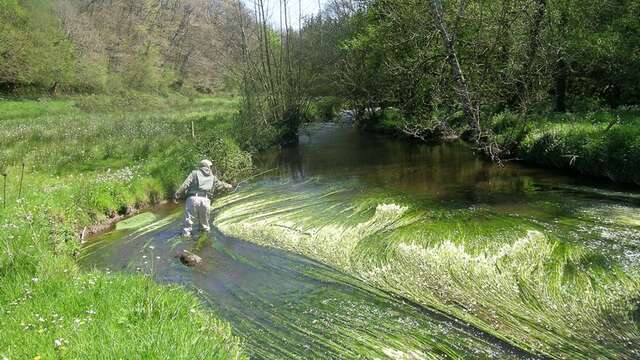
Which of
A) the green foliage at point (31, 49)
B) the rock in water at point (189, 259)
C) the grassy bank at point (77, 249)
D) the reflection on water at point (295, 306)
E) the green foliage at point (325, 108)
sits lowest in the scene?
the reflection on water at point (295, 306)

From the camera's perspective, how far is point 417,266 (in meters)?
8.56

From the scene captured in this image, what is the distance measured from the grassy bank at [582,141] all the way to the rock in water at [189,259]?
1166cm

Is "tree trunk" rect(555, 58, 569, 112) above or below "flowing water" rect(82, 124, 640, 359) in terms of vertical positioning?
above

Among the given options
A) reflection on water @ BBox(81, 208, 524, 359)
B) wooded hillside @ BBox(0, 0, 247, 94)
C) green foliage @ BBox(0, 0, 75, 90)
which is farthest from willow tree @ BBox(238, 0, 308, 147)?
green foliage @ BBox(0, 0, 75, 90)

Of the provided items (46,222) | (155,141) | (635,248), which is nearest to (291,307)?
(46,222)

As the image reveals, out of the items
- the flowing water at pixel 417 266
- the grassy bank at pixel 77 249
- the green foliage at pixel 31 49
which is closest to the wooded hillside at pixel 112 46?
the green foliage at pixel 31 49

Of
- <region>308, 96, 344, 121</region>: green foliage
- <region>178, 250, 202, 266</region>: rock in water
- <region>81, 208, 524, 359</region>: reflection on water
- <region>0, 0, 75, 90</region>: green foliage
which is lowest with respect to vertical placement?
<region>81, 208, 524, 359</region>: reflection on water

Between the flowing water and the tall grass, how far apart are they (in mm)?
28

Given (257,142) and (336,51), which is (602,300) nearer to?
(257,142)

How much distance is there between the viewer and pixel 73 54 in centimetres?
5419

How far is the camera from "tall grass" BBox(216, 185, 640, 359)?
6.41 m

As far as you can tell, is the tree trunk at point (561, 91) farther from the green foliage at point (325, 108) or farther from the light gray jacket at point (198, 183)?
the green foliage at point (325, 108)

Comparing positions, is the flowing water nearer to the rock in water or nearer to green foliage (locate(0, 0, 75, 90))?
the rock in water

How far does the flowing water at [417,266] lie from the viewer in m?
6.29
